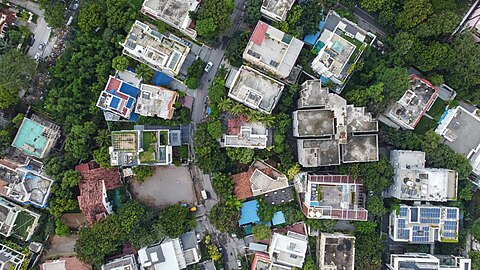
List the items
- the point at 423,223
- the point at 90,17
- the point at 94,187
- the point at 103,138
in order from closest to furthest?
the point at 90,17 < the point at 423,223 < the point at 94,187 < the point at 103,138

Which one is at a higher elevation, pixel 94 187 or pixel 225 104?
pixel 225 104

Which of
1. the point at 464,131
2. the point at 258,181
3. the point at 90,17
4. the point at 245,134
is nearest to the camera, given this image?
the point at 245,134

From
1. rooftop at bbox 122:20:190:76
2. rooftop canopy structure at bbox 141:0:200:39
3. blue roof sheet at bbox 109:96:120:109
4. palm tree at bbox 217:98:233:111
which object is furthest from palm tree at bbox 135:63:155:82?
palm tree at bbox 217:98:233:111

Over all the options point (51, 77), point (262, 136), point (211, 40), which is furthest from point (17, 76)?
point (262, 136)

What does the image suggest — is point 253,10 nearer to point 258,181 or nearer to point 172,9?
point 172,9

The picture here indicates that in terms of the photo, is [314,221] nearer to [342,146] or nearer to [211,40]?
[342,146]

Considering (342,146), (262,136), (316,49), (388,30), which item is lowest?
(262,136)

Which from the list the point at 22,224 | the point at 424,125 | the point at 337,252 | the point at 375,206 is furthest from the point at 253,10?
the point at 22,224
